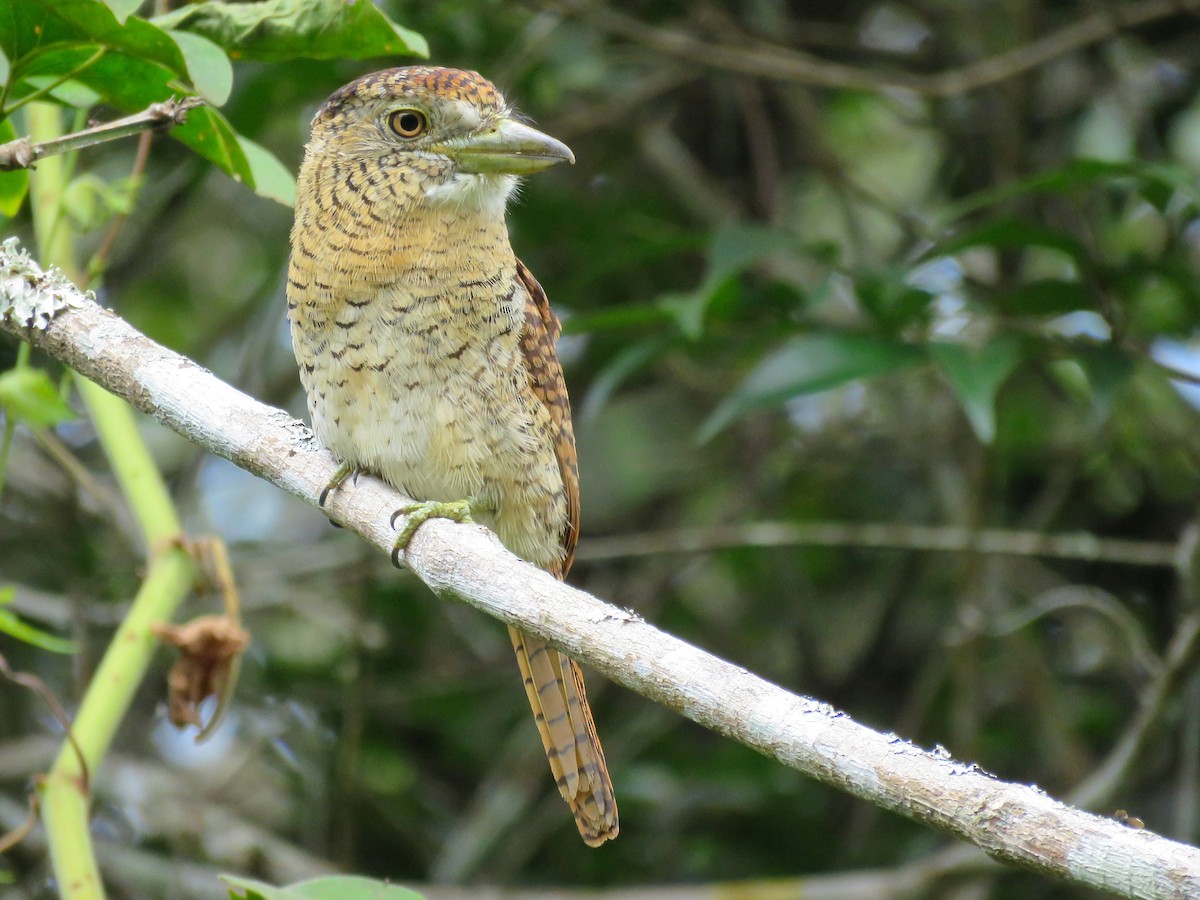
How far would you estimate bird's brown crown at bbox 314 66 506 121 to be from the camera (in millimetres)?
2514

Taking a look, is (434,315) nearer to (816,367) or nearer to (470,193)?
(470,193)

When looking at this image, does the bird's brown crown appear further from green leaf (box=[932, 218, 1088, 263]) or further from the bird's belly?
green leaf (box=[932, 218, 1088, 263])

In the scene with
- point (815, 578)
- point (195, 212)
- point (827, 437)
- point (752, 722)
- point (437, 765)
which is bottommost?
point (437, 765)

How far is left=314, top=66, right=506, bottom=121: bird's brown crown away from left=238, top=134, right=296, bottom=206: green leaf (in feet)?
1.35

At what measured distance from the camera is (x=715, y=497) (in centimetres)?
437

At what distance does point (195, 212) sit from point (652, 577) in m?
1.97

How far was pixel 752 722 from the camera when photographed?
1.44 meters

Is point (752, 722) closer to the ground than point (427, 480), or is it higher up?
higher up

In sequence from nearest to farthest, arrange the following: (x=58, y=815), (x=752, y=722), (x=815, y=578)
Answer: (x=752, y=722), (x=58, y=815), (x=815, y=578)

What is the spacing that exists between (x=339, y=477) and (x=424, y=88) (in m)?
0.78

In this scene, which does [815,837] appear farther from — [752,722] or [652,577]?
[752,722]

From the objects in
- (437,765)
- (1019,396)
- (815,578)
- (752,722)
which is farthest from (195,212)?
(752,722)

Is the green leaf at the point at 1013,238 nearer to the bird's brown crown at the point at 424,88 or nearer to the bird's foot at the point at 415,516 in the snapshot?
the bird's brown crown at the point at 424,88

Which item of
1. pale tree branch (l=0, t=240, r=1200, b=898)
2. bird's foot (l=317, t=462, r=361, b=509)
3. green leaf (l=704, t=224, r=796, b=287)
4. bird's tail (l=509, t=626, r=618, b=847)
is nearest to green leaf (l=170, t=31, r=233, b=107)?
pale tree branch (l=0, t=240, r=1200, b=898)
